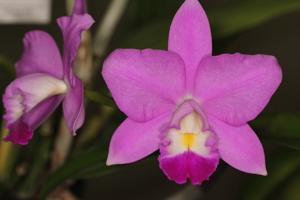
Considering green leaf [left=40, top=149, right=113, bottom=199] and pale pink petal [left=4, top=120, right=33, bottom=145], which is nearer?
pale pink petal [left=4, top=120, right=33, bottom=145]

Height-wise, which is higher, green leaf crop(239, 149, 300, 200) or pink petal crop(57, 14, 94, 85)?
pink petal crop(57, 14, 94, 85)

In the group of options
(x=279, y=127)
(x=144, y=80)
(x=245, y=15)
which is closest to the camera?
(x=144, y=80)

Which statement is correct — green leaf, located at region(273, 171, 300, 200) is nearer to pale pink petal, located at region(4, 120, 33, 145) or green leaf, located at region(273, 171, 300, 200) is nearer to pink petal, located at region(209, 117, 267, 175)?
pink petal, located at region(209, 117, 267, 175)

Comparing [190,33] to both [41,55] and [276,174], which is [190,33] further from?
[276,174]

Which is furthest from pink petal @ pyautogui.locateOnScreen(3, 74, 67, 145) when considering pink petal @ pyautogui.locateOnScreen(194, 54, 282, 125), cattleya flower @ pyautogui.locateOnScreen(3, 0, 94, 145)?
pink petal @ pyautogui.locateOnScreen(194, 54, 282, 125)

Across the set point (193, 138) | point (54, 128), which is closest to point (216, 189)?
point (54, 128)

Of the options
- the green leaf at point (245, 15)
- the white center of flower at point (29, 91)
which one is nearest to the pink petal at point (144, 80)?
the white center of flower at point (29, 91)

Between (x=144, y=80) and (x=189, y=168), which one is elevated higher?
(x=144, y=80)

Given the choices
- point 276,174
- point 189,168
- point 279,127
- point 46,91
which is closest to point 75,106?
point 46,91

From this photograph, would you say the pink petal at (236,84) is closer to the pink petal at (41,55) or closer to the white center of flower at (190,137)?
the white center of flower at (190,137)
